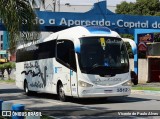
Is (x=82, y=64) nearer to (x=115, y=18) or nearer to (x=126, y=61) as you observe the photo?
(x=126, y=61)

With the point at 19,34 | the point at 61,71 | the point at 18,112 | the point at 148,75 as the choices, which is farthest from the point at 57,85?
the point at 148,75

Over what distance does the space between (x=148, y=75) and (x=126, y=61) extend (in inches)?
849

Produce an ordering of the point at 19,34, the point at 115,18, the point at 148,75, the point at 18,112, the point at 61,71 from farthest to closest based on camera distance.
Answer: the point at 148,75, the point at 115,18, the point at 61,71, the point at 19,34, the point at 18,112

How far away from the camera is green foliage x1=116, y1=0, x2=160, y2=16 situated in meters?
60.5

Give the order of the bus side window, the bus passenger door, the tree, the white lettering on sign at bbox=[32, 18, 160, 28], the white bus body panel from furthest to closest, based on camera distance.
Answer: the white lettering on sign at bbox=[32, 18, 160, 28] < the bus side window < the bus passenger door < the white bus body panel < the tree

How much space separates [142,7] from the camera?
61438 mm

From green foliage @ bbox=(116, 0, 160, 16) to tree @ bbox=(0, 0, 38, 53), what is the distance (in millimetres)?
44646

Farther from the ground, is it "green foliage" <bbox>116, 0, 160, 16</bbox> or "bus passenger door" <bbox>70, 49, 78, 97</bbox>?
"green foliage" <bbox>116, 0, 160, 16</bbox>

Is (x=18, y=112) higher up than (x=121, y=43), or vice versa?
(x=121, y=43)

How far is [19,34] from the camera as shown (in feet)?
50.3

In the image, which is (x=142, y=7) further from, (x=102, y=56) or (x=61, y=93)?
(x=102, y=56)

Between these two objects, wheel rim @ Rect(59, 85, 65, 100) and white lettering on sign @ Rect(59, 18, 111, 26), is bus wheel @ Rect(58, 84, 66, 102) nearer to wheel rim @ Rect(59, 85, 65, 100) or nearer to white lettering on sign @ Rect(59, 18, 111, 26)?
wheel rim @ Rect(59, 85, 65, 100)

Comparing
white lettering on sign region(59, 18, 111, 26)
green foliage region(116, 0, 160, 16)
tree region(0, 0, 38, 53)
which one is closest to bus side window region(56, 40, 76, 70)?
tree region(0, 0, 38, 53)

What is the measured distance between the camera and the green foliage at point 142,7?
60.5m
